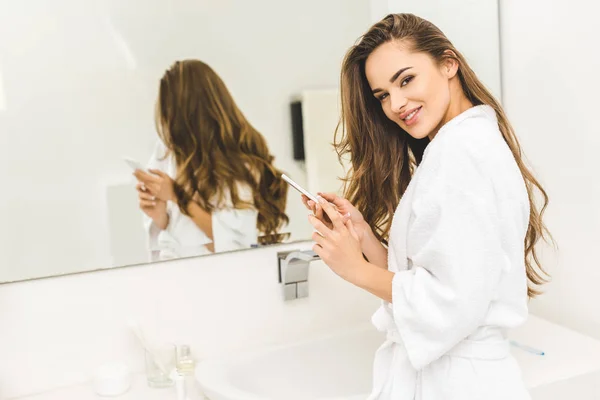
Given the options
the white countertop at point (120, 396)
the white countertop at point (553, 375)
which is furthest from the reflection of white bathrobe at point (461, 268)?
the white countertop at point (120, 396)

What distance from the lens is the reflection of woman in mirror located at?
4.79 feet

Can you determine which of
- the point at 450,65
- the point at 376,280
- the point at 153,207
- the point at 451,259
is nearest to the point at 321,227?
the point at 376,280

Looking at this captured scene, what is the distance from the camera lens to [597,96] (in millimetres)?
1403

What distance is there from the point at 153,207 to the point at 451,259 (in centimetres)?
74

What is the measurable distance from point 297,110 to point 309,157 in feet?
0.41

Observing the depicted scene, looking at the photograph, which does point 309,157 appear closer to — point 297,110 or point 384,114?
point 297,110

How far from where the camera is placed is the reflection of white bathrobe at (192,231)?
146cm

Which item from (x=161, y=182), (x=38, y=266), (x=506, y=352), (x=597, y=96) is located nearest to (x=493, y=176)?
(x=506, y=352)

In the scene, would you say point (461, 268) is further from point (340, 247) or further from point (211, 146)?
point (211, 146)

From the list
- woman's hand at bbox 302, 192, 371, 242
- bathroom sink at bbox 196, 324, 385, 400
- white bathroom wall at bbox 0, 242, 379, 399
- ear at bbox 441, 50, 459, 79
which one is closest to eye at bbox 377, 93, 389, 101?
ear at bbox 441, 50, 459, 79

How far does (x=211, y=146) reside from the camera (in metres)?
1.51

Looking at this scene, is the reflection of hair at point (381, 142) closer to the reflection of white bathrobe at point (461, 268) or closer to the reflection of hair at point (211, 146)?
the reflection of white bathrobe at point (461, 268)

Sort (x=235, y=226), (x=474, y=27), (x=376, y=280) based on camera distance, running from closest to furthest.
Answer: (x=376, y=280)
(x=235, y=226)
(x=474, y=27)

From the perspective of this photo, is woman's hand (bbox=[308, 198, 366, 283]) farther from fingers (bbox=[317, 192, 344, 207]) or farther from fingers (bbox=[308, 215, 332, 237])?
fingers (bbox=[317, 192, 344, 207])
